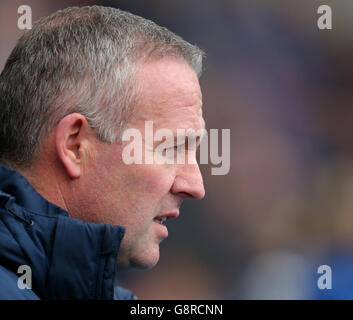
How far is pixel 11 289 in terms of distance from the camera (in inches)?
43.9

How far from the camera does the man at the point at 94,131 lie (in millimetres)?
1263

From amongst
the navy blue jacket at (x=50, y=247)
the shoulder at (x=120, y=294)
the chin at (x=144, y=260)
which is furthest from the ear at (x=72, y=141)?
the shoulder at (x=120, y=294)

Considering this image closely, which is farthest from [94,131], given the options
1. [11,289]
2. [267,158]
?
[267,158]

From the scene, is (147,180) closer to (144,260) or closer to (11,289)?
(144,260)

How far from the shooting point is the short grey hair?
1372mm

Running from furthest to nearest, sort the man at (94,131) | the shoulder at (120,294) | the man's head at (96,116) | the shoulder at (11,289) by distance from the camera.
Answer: the shoulder at (120,294) < the man's head at (96,116) < the man at (94,131) < the shoulder at (11,289)

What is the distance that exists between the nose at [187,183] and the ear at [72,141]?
27cm

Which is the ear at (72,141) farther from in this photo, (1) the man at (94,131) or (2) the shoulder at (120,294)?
(2) the shoulder at (120,294)

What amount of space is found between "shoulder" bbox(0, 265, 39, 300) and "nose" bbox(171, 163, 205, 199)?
0.50 meters

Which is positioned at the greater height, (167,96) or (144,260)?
(167,96)

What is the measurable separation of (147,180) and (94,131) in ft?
0.61
